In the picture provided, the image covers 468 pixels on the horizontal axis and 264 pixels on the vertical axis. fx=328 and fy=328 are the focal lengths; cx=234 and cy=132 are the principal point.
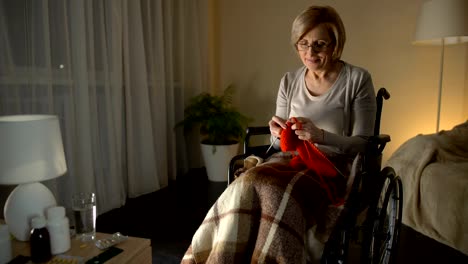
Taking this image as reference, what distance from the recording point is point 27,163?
3.08ft

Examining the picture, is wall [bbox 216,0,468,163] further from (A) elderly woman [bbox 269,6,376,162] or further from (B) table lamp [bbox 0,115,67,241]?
(B) table lamp [bbox 0,115,67,241]

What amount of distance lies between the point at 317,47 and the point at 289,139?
0.39 metres

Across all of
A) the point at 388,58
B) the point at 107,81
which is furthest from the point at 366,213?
the point at 388,58

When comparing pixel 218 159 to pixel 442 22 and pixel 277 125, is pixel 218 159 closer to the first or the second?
pixel 277 125

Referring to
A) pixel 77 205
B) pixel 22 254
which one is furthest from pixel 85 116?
pixel 22 254

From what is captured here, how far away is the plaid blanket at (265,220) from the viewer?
0.91m

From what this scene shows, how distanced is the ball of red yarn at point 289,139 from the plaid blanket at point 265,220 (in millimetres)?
164

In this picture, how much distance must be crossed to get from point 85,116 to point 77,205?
44.1 inches

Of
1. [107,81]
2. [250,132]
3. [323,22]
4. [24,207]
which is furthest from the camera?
[107,81]

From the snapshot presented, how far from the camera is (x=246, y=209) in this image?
0.96 meters

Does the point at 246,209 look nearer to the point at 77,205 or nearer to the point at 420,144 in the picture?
the point at 77,205

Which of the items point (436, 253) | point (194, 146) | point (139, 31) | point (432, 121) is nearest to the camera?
point (436, 253)

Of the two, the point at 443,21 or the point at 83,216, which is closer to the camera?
the point at 83,216

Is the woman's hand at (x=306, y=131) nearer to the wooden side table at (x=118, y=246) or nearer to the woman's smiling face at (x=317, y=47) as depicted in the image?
the woman's smiling face at (x=317, y=47)
